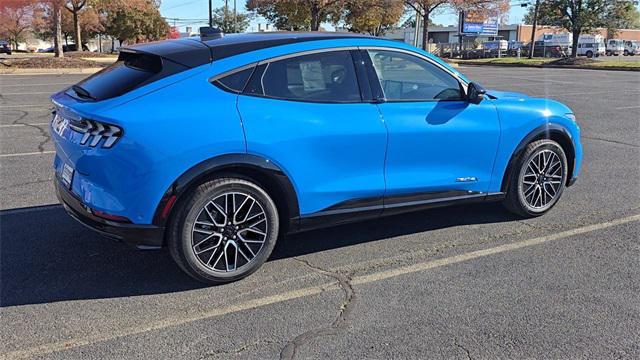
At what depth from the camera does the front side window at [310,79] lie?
3.97 m

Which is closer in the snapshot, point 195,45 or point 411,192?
point 195,45

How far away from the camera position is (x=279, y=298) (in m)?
3.74

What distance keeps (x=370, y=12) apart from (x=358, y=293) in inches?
1767

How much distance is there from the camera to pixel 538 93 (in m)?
18.4

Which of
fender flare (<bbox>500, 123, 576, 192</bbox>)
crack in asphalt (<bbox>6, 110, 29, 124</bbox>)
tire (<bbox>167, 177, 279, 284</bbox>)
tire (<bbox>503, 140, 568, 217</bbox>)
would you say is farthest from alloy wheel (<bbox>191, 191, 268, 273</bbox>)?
crack in asphalt (<bbox>6, 110, 29, 124</bbox>)

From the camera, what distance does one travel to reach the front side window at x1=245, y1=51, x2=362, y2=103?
3969mm

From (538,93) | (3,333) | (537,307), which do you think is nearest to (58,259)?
(3,333)

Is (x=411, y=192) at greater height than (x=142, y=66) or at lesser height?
lesser

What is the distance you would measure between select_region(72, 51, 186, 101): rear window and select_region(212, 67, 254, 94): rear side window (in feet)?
0.87

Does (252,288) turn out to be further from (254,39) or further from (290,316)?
(254,39)

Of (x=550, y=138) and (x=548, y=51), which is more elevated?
(x=548, y=51)

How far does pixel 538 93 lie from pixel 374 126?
15854mm

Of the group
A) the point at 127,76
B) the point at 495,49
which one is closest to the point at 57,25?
the point at 127,76

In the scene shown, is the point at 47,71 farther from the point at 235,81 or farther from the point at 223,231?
the point at 223,231
